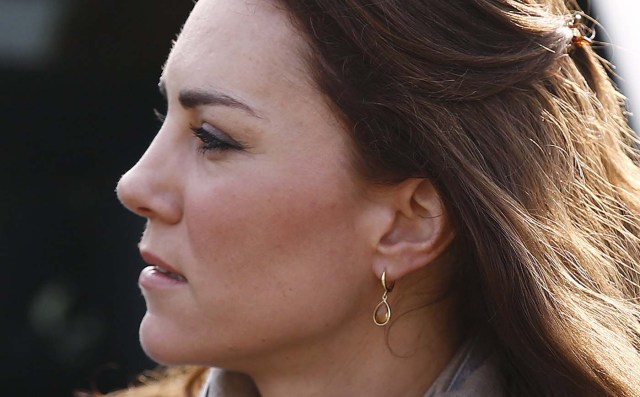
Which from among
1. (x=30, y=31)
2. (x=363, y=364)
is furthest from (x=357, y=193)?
(x=30, y=31)

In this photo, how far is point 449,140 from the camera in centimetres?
223

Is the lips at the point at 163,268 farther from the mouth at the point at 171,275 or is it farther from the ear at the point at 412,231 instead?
the ear at the point at 412,231

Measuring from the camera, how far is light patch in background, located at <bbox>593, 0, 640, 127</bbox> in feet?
10.6

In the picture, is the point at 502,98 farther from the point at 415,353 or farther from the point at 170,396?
the point at 170,396

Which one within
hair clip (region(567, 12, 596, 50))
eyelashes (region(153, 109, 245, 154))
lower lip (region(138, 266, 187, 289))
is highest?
hair clip (region(567, 12, 596, 50))

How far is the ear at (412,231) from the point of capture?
2.30m

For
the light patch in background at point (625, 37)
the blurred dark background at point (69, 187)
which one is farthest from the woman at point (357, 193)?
the blurred dark background at point (69, 187)

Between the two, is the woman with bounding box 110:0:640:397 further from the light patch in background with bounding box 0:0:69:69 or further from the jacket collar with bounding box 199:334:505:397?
the light patch in background with bounding box 0:0:69:69

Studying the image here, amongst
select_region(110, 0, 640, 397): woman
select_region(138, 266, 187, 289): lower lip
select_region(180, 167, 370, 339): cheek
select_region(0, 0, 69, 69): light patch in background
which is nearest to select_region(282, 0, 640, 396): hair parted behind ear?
select_region(110, 0, 640, 397): woman

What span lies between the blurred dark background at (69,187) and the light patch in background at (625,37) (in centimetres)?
224

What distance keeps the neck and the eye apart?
469 millimetres

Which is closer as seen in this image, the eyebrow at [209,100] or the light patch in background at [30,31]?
the eyebrow at [209,100]

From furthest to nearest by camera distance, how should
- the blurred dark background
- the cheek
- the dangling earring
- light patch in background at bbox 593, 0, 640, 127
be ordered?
1. the blurred dark background
2. light patch in background at bbox 593, 0, 640, 127
3. the dangling earring
4. the cheek

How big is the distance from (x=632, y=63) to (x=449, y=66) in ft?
3.94
